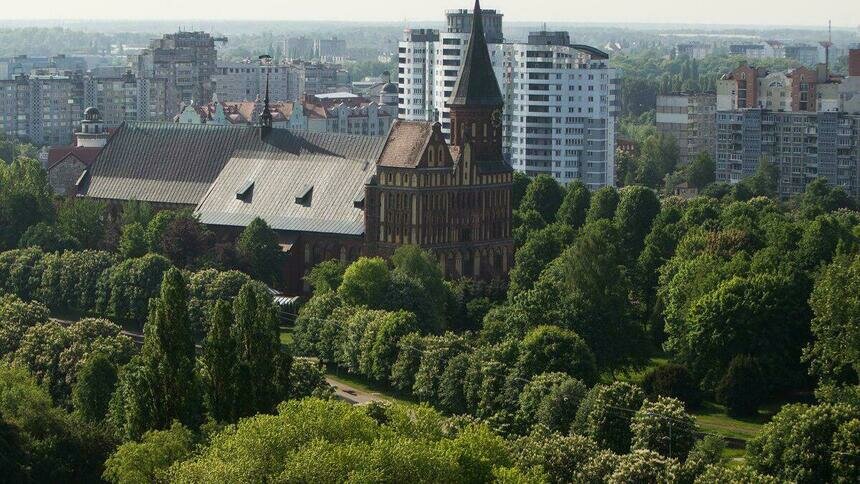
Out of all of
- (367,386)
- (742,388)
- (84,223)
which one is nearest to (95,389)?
(367,386)

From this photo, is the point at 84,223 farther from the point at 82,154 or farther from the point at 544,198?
the point at 544,198

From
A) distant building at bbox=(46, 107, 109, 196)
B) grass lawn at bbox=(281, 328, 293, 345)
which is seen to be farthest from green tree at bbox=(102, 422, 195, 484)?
distant building at bbox=(46, 107, 109, 196)

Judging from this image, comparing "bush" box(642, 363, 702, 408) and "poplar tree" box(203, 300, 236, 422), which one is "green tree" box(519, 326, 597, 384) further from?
"poplar tree" box(203, 300, 236, 422)

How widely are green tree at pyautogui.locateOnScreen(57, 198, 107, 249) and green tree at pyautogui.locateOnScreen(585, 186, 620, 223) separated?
32.1 m

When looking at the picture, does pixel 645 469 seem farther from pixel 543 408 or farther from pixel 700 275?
pixel 700 275

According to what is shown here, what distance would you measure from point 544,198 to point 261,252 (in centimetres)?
2891

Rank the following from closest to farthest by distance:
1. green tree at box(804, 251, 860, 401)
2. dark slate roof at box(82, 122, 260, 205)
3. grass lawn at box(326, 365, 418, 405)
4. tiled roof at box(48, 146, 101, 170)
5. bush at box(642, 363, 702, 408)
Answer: green tree at box(804, 251, 860, 401) → bush at box(642, 363, 702, 408) → grass lawn at box(326, 365, 418, 405) → dark slate roof at box(82, 122, 260, 205) → tiled roof at box(48, 146, 101, 170)

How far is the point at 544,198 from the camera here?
161000 millimetres

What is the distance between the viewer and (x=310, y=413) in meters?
85.7

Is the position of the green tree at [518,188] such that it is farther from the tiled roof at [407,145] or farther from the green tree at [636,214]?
the tiled roof at [407,145]

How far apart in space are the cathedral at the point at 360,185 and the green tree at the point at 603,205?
14.8 meters

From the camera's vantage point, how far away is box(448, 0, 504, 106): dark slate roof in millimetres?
142750

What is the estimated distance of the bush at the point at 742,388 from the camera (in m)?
108

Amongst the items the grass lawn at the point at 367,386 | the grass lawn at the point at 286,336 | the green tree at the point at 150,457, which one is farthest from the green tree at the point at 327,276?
the green tree at the point at 150,457
